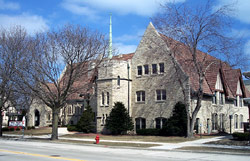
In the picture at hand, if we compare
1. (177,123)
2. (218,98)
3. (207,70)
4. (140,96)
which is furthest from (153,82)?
(218,98)

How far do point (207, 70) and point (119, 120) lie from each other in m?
12.1

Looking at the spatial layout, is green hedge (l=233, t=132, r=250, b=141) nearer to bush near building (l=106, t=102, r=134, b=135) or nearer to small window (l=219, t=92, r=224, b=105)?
bush near building (l=106, t=102, r=134, b=135)

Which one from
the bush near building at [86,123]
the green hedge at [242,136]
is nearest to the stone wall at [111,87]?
the bush near building at [86,123]

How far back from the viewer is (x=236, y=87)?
127 ft

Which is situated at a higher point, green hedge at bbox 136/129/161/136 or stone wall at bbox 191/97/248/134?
stone wall at bbox 191/97/248/134

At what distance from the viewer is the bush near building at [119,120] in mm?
33094

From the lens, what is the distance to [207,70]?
35781mm

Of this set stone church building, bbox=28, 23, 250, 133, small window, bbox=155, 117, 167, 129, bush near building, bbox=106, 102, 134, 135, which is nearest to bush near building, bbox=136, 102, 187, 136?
stone church building, bbox=28, 23, 250, 133

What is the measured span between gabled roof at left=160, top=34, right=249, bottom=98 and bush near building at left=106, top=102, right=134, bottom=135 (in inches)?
316

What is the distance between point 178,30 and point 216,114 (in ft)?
47.1

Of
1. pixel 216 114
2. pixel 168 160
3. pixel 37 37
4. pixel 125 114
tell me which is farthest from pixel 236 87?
pixel 168 160

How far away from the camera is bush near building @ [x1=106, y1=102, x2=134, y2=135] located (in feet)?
109

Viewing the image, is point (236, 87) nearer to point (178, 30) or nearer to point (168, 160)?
point (178, 30)

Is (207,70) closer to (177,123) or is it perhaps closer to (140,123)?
(177,123)
